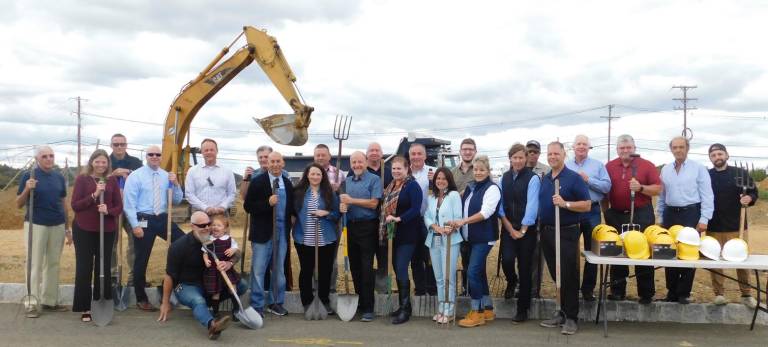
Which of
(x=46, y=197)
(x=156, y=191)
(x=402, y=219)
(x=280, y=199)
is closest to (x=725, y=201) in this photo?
(x=402, y=219)

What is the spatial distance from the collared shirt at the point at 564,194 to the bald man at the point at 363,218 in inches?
68.9

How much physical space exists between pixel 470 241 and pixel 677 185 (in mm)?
2464

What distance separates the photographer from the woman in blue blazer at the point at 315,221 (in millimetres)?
6703

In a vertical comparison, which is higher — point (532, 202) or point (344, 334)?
point (532, 202)

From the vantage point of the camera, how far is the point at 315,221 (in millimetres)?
6691

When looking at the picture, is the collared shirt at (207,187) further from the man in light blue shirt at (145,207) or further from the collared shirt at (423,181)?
the collared shirt at (423,181)

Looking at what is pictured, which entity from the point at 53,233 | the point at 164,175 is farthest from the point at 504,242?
the point at 53,233

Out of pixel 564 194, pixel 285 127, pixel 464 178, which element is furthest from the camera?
pixel 285 127

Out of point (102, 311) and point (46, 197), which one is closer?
point (102, 311)

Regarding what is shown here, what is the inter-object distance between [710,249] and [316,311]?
4151 millimetres

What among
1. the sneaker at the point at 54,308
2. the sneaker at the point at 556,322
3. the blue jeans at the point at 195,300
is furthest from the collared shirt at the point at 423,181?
the sneaker at the point at 54,308

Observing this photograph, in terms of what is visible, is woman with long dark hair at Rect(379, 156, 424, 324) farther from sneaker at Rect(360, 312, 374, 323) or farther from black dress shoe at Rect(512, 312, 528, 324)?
black dress shoe at Rect(512, 312, 528, 324)

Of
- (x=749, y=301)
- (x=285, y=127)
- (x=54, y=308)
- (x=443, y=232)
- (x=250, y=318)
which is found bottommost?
(x=54, y=308)

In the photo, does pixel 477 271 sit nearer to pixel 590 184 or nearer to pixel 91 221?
pixel 590 184
